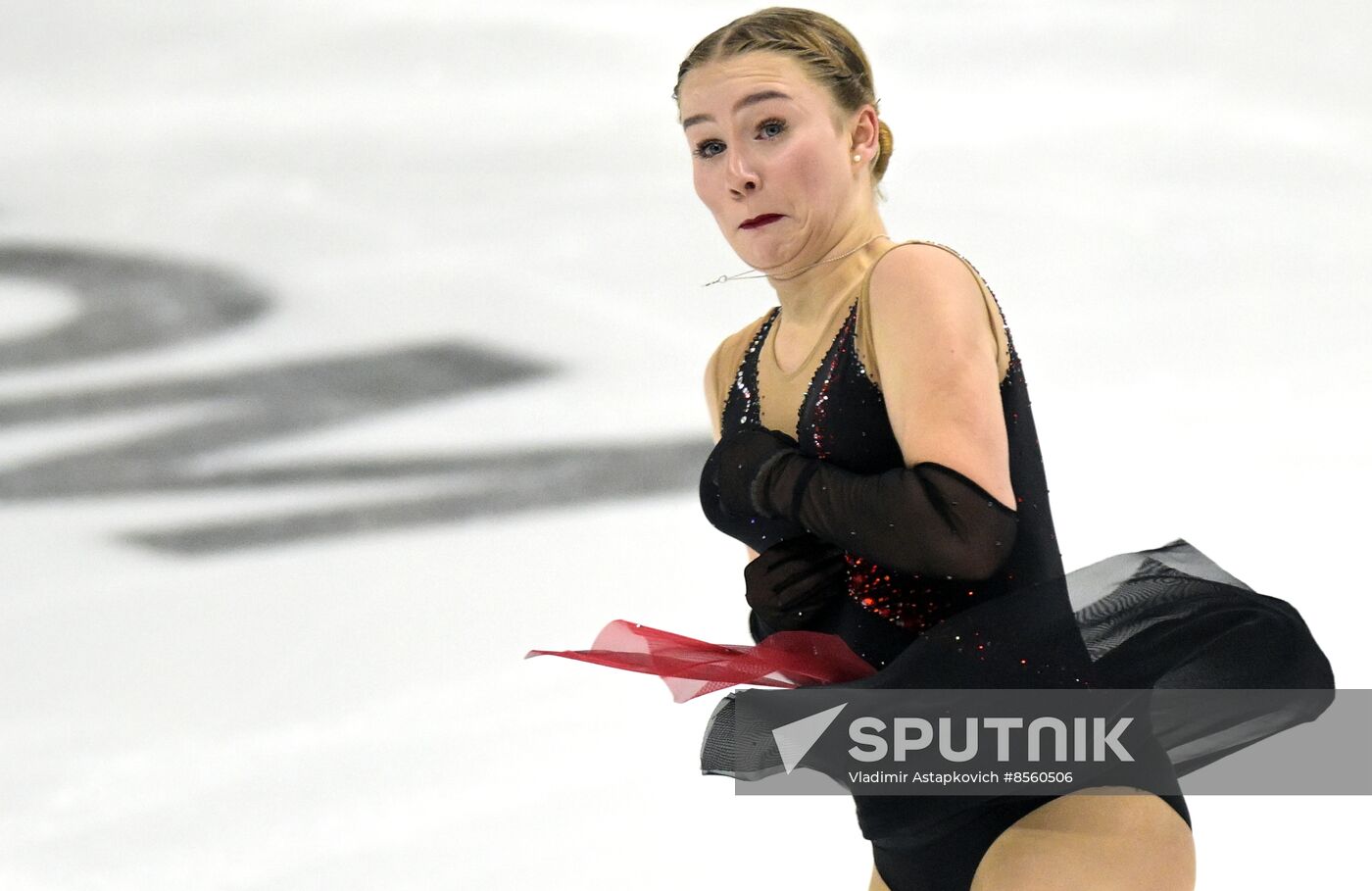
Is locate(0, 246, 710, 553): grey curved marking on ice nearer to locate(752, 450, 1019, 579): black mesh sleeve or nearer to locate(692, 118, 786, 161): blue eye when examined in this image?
locate(692, 118, 786, 161): blue eye

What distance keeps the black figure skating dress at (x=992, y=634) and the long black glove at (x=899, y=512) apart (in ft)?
0.13

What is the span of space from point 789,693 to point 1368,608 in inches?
81.9

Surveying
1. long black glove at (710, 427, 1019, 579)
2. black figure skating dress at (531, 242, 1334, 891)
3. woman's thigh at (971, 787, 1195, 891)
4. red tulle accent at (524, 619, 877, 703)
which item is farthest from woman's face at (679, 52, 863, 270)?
woman's thigh at (971, 787, 1195, 891)

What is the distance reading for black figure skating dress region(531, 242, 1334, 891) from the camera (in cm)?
127

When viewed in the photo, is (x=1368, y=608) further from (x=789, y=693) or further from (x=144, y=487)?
(x=144, y=487)

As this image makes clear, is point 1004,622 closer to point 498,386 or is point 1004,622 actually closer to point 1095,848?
point 1095,848

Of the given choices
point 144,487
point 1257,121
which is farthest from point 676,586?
point 1257,121

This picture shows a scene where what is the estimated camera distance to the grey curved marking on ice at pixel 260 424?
3955 mm

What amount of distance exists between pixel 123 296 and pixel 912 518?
13.2ft

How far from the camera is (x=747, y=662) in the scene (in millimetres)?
1346

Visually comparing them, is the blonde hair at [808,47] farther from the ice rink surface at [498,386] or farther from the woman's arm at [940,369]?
the ice rink surface at [498,386]

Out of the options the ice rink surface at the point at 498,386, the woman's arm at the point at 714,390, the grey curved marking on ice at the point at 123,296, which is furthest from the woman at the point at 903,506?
the grey curved marking on ice at the point at 123,296

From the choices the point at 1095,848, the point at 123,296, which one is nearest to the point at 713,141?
the point at 1095,848

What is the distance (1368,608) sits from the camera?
2.99 m
